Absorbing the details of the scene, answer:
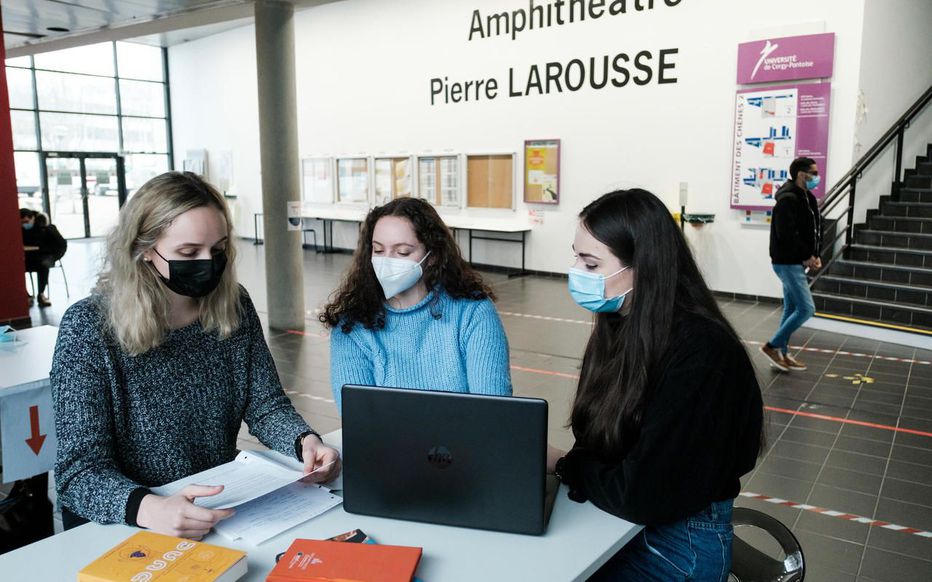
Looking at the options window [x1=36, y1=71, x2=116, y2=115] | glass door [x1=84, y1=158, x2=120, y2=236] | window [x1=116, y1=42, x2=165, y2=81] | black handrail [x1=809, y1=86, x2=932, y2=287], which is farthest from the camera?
window [x1=116, y1=42, x2=165, y2=81]

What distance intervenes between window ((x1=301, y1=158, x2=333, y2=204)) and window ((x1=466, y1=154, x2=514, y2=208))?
3.56 metres

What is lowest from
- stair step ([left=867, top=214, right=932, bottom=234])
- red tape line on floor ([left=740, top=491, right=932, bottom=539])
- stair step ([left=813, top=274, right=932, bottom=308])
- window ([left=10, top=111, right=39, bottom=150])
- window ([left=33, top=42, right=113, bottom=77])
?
red tape line on floor ([left=740, top=491, right=932, bottom=539])

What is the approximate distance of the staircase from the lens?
22.6 ft

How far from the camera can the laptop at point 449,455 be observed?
1.32 m

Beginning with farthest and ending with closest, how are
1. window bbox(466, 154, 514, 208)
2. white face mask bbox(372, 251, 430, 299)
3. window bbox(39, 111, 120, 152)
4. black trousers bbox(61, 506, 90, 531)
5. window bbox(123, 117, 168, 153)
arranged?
1. window bbox(123, 117, 168, 153)
2. window bbox(39, 111, 120, 152)
3. window bbox(466, 154, 514, 208)
4. white face mask bbox(372, 251, 430, 299)
5. black trousers bbox(61, 506, 90, 531)

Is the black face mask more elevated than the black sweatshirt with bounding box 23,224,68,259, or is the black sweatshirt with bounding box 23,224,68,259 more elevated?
the black face mask

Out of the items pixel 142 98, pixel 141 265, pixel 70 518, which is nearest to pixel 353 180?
pixel 142 98

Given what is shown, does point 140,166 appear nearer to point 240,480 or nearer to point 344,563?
point 240,480

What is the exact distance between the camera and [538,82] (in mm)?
10125

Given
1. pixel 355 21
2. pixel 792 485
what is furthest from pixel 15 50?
pixel 792 485

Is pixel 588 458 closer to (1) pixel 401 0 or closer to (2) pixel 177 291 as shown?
(2) pixel 177 291

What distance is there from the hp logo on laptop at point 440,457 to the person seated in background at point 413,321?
752 millimetres

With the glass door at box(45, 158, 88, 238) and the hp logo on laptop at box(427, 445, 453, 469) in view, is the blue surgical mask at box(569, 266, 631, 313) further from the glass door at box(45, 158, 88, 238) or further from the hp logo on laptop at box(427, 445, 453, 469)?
the glass door at box(45, 158, 88, 238)

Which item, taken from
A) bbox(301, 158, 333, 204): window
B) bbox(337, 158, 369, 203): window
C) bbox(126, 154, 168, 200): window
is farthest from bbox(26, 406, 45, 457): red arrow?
bbox(126, 154, 168, 200): window
